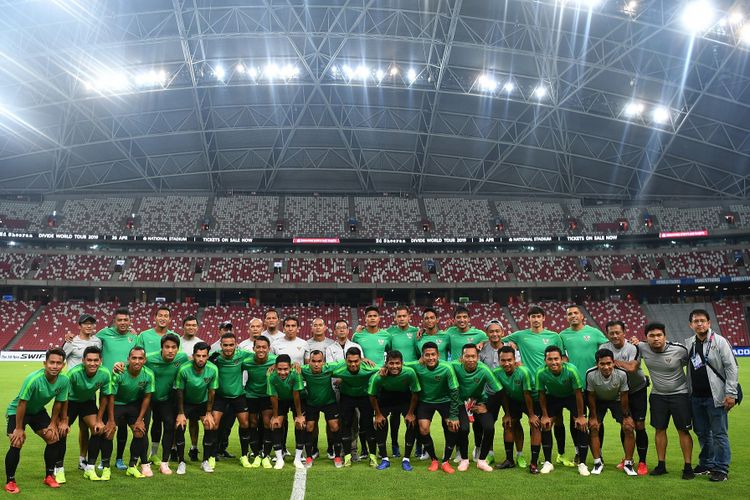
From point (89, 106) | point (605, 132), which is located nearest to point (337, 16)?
point (89, 106)

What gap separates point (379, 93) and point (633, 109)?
19.5 m

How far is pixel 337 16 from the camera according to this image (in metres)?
33.2

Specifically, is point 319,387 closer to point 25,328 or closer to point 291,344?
point 291,344

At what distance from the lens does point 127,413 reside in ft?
28.1

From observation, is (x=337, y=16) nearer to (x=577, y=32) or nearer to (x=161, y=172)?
(x=577, y=32)

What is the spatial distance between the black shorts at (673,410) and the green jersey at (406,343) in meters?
4.24

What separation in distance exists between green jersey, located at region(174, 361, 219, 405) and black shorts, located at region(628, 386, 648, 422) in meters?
7.01

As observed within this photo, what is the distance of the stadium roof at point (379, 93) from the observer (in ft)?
109


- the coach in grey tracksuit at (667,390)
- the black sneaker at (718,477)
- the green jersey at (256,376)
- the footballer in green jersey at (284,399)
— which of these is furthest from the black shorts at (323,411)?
the black sneaker at (718,477)

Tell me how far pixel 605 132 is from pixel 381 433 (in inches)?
1669

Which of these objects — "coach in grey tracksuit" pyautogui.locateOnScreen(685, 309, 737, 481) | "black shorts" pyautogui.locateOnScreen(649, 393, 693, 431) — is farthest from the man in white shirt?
"coach in grey tracksuit" pyautogui.locateOnScreen(685, 309, 737, 481)

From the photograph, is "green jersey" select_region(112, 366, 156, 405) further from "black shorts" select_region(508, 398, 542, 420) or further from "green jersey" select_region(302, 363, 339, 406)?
"black shorts" select_region(508, 398, 542, 420)

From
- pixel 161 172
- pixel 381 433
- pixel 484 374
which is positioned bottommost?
pixel 381 433

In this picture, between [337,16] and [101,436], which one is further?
[337,16]
